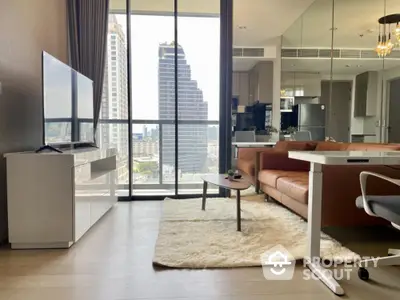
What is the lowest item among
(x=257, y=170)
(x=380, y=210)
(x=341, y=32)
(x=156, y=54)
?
(x=257, y=170)

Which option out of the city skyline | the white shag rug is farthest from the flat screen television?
the white shag rug

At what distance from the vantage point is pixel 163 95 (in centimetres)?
448

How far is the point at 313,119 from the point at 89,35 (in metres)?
4.82

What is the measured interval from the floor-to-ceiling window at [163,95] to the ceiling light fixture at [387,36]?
2.98 metres

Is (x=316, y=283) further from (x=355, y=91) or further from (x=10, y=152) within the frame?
(x=355, y=91)

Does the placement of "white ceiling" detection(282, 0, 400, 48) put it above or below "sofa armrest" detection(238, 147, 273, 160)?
above

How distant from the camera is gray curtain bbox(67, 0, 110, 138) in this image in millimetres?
4086

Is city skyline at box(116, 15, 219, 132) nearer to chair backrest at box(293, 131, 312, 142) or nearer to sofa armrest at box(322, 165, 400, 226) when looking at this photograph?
sofa armrest at box(322, 165, 400, 226)

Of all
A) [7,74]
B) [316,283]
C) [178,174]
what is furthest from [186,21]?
[316,283]

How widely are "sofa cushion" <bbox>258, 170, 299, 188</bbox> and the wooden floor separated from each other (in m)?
1.26

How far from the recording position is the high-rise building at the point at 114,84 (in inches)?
170

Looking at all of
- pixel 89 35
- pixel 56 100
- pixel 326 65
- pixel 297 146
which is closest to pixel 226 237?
pixel 56 100

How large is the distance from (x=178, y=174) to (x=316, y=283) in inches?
113

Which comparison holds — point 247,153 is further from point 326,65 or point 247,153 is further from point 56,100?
point 56,100
